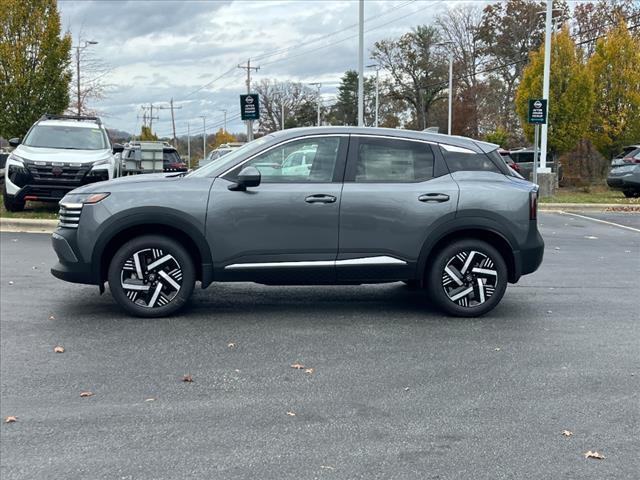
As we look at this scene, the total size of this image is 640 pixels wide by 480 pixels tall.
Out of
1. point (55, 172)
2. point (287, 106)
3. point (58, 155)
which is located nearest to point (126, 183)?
point (55, 172)

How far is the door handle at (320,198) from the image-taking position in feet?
20.9

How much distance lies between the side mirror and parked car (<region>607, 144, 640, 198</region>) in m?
18.1

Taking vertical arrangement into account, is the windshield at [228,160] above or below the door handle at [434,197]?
above

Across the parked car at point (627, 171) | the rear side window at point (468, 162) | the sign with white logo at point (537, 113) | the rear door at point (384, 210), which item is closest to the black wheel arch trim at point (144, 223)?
the rear door at point (384, 210)

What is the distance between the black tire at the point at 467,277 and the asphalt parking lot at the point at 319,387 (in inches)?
6.5

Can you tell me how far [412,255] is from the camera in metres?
6.52

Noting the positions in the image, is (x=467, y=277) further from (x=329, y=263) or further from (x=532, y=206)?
(x=329, y=263)

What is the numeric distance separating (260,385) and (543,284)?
4.75m

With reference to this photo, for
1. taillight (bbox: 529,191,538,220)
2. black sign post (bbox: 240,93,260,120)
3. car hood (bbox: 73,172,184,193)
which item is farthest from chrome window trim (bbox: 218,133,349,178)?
black sign post (bbox: 240,93,260,120)

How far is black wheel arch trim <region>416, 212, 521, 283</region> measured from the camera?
6508 millimetres

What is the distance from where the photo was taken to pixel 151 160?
2230 cm

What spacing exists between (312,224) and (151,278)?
1537mm

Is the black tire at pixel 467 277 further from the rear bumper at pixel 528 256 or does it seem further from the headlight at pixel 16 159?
the headlight at pixel 16 159

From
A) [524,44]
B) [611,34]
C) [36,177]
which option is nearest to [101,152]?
[36,177]
